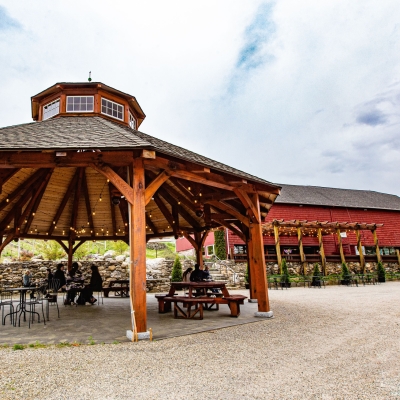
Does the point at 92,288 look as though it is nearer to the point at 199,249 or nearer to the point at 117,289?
the point at 117,289

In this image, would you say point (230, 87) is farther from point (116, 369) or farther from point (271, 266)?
point (116, 369)

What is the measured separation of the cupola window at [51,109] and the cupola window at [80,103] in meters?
0.41

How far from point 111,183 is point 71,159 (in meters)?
4.48

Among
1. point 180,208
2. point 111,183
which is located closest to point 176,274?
point 180,208

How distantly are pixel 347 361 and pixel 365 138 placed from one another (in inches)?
2660

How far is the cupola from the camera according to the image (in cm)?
975

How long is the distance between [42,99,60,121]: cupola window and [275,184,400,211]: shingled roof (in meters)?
20.0

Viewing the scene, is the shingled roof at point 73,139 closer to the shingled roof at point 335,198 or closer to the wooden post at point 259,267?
the wooden post at point 259,267

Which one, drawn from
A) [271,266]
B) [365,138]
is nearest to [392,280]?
[271,266]

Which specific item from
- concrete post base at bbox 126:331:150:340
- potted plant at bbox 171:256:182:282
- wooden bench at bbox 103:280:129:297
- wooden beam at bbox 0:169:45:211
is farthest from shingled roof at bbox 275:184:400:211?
concrete post base at bbox 126:331:150:340

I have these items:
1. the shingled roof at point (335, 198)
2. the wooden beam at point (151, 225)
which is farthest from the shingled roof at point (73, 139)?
the shingled roof at point (335, 198)

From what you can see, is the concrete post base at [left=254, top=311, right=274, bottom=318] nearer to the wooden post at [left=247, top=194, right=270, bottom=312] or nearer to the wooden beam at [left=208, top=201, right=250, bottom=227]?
the wooden post at [left=247, top=194, right=270, bottom=312]

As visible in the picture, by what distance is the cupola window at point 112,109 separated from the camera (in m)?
10.0

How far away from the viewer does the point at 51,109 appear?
10070mm
